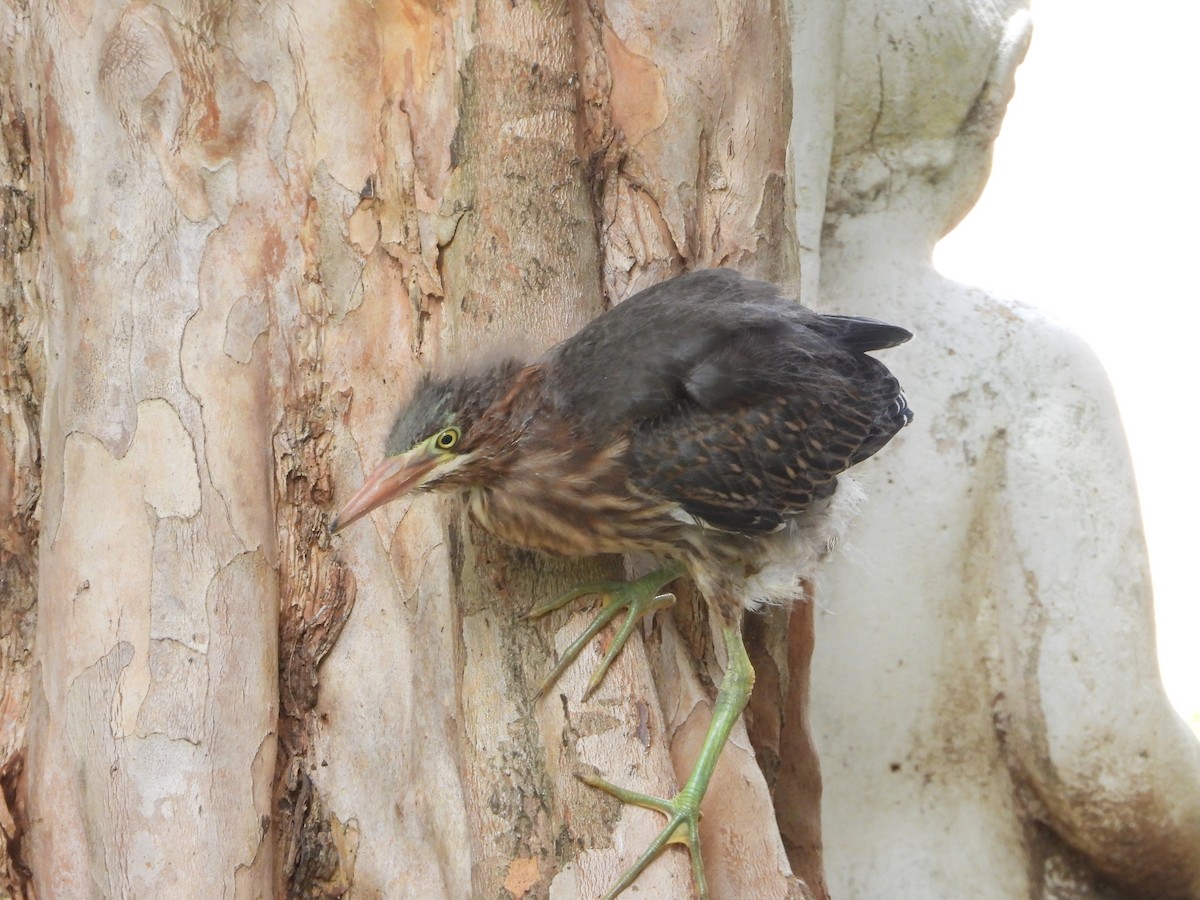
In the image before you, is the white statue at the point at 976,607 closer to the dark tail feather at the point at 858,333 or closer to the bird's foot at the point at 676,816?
the dark tail feather at the point at 858,333

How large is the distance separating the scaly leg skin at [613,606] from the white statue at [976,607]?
4.29ft

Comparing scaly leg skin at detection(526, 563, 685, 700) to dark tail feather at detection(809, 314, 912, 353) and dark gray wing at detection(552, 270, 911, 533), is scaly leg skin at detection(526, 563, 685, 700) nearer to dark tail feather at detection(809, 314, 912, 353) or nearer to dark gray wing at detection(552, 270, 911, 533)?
dark gray wing at detection(552, 270, 911, 533)

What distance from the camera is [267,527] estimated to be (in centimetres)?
238

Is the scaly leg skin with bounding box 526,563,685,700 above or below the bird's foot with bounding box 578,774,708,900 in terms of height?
above

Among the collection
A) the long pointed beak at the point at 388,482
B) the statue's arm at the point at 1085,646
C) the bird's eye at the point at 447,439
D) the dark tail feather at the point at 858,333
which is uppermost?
the dark tail feather at the point at 858,333

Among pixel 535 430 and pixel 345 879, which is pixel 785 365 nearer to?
pixel 535 430

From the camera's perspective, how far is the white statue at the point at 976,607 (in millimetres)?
3395

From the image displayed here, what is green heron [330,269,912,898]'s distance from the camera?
2.22 meters

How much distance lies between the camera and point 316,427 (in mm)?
2443

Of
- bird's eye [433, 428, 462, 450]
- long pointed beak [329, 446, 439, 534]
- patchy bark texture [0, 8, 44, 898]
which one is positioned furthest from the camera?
patchy bark texture [0, 8, 44, 898]

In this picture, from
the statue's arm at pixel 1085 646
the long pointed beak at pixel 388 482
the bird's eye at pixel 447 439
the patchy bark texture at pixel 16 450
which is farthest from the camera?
the statue's arm at pixel 1085 646

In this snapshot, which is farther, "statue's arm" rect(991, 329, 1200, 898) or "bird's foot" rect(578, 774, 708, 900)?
"statue's arm" rect(991, 329, 1200, 898)

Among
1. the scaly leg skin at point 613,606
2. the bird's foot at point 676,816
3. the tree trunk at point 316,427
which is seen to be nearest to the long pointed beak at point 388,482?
the tree trunk at point 316,427

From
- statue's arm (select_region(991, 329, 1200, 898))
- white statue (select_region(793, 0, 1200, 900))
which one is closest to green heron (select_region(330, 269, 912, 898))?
white statue (select_region(793, 0, 1200, 900))
